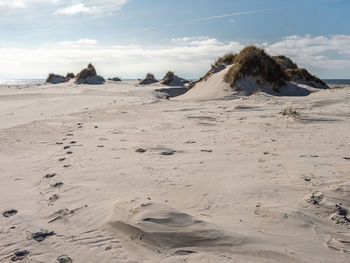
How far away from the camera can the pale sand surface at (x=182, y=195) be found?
1.95 m

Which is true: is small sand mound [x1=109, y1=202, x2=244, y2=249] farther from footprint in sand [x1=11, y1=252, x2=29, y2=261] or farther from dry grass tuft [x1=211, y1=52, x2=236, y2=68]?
dry grass tuft [x1=211, y1=52, x2=236, y2=68]

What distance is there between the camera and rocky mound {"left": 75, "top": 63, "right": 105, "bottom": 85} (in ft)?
84.3

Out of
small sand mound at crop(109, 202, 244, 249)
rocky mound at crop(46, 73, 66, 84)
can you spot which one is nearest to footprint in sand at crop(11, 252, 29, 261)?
small sand mound at crop(109, 202, 244, 249)

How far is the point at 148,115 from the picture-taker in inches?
305

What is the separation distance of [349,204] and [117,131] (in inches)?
163

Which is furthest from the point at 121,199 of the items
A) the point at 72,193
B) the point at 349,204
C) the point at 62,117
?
the point at 62,117

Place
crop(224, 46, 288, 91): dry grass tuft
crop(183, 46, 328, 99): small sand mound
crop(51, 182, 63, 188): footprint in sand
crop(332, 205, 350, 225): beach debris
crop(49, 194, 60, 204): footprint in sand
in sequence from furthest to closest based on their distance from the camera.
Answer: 1. crop(224, 46, 288, 91): dry grass tuft
2. crop(183, 46, 328, 99): small sand mound
3. crop(51, 182, 63, 188): footprint in sand
4. crop(49, 194, 60, 204): footprint in sand
5. crop(332, 205, 350, 225): beach debris

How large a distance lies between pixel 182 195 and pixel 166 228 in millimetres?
640

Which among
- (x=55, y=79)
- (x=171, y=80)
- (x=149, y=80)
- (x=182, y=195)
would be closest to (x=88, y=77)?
(x=149, y=80)

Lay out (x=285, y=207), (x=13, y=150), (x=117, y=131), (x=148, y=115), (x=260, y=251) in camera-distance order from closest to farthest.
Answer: (x=260, y=251) → (x=285, y=207) → (x=13, y=150) → (x=117, y=131) → (x=148, y=115)

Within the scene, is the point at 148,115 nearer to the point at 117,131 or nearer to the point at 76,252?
the point at 117,131

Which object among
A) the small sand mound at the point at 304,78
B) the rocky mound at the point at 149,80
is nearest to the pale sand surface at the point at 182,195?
the small sand mound at the point at 304,78

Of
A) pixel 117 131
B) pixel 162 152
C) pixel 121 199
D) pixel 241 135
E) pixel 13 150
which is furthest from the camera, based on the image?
pixel 117 131

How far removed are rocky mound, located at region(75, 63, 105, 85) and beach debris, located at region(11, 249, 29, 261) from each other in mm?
24856
